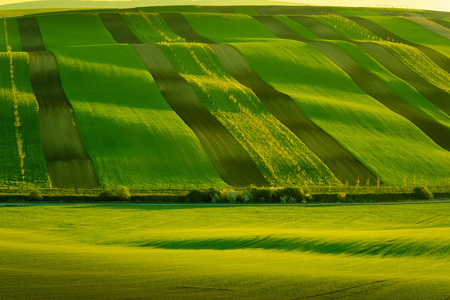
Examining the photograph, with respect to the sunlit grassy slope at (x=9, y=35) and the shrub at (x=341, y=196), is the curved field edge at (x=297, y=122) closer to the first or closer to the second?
the shrub at (x=341, y=196)

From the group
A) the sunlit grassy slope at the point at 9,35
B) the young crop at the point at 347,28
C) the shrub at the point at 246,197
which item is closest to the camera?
the shrub at the point at 246,197

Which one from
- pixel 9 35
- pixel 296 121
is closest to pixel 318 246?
pixel 296 121

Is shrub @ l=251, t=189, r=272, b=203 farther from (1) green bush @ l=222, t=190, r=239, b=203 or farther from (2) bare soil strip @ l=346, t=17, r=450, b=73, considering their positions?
(2) bare soil strip @ l=346, t=17, r=450, b=73

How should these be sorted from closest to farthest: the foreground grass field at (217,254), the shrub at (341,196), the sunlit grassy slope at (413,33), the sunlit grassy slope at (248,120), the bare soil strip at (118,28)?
the foreground grass field at (217,254) < the shrub at (341,196) < the sunlit grassy slope at (248,120) < the bare soil strip at (118,28) < the sunlit grassy slope at (413,33)

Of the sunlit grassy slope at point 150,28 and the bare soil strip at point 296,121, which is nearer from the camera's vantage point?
the bare soil strip at point 296,121

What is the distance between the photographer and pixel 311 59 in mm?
94875

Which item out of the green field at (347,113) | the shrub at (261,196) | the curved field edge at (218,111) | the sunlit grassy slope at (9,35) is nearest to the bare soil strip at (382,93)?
the green field at (347,113)

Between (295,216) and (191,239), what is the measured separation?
12.8m

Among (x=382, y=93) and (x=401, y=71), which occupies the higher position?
(x=401, y=71)

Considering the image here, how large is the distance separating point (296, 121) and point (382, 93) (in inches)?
731

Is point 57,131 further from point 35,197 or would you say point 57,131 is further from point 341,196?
point 341,196

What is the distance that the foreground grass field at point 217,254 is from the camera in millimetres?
21047

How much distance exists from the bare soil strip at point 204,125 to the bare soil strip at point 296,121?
7048 millimetres

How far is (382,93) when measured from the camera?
8625 centimetres
